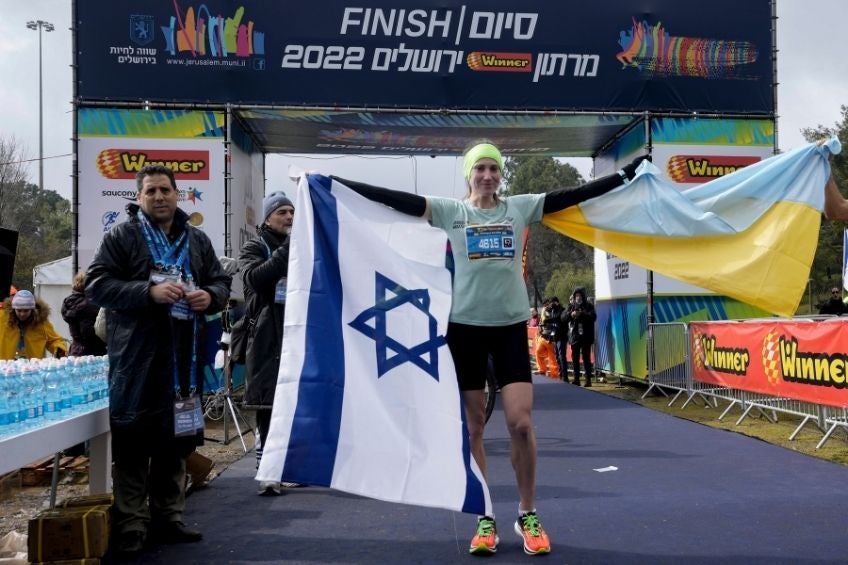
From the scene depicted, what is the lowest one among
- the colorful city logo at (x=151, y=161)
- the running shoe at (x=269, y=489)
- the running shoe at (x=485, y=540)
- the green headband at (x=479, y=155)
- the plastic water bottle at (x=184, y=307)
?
the running shoe at (x=269, y=489)

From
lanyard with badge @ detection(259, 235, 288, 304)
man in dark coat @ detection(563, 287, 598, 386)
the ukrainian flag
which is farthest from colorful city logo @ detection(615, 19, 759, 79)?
lanyard with badge @ detection(259, 235, 288, 304)

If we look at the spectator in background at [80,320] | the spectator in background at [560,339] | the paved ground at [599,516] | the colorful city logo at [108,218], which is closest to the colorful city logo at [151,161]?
the colorful city logo at [108,218]

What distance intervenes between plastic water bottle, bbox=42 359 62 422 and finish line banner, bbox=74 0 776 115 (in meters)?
7.25

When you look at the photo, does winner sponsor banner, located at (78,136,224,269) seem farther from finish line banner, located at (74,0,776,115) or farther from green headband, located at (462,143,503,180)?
green headband, located at (462,143,503,180)

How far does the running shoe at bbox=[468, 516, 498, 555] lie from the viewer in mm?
3820

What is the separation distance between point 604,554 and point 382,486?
3.96 ft

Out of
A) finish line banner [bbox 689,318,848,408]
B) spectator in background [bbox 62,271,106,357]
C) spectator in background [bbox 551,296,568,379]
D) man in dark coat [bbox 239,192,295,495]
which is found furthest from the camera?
spectator in background [bbox 551,296,568,379]

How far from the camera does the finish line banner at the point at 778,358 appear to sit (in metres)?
7.09

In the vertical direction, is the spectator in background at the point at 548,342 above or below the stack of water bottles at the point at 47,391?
below

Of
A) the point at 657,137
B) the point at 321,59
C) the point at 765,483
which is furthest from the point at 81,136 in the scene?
the point at 765,483

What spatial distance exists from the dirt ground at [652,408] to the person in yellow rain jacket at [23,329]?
5.28ft

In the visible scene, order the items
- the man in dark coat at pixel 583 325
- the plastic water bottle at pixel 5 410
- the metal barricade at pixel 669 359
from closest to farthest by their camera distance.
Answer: the plastic water bottle at pixel 5 410
the metal barricade at pixel 669 359
the man in dark coat at pixel 583 325

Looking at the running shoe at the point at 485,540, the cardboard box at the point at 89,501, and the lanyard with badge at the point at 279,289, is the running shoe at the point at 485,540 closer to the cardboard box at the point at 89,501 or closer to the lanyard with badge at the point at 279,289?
the cardboard box at the point at 89,501

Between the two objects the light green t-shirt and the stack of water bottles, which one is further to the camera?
the light green t-shirt
